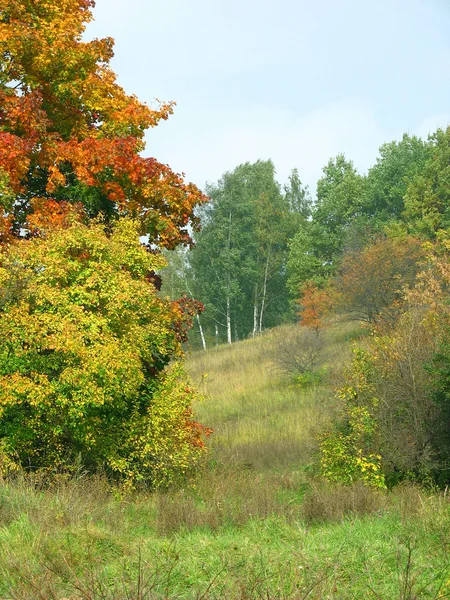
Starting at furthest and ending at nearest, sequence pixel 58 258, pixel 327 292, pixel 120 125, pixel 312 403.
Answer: pixel 327 292
pixel 312 403
pixel 120 125
pixel 58 258

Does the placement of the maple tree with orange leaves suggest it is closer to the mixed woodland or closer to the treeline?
the mixed woodland

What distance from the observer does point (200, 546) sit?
629 centimetres

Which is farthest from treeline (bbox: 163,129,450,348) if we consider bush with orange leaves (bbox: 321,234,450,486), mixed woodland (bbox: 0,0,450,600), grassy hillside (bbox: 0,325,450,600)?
grassy hillside (bbox: 0,325,450,600)

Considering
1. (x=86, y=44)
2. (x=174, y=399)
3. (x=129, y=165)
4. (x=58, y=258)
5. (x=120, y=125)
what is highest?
(x=86, y=44)

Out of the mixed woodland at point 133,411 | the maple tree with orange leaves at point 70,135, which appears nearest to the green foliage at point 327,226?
the mixed woodland at point 133,411

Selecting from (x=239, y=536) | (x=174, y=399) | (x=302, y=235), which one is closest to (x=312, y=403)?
(x=174, y=399)

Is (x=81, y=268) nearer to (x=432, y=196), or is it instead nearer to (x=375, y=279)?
(x=375, y=279)

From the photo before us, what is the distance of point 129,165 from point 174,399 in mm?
4738

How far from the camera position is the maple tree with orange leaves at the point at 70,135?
44.4 ft

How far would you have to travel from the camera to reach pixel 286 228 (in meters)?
58.5

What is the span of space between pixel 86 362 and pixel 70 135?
664cm

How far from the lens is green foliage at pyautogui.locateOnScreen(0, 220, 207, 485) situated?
33.5ft

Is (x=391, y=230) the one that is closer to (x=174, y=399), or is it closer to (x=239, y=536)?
(x=174, y=399)

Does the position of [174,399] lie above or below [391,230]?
below
